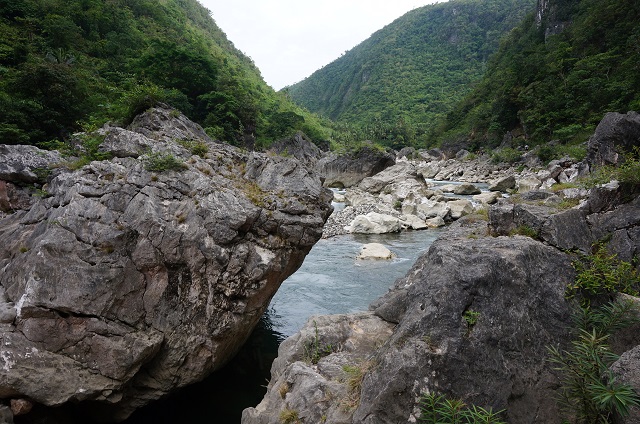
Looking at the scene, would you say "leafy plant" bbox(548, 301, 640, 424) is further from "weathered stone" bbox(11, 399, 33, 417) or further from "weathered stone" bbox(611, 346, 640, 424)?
"weathered stone" bbox(11, 399, 33, 417)

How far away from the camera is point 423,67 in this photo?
14338 centimetres

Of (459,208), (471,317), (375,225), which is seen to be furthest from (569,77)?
(471,317)

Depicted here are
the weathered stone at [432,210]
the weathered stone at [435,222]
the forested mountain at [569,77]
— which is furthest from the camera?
the forested mountain at [569,77]

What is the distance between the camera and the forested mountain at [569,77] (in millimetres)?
40156

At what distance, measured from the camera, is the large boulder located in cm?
2106

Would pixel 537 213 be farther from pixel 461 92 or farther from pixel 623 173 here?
pixel 461 92

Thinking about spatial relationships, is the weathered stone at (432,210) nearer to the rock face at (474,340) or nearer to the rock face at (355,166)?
the rock face at (355,166)

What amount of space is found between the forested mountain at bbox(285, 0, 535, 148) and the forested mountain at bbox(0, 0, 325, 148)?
245 feet

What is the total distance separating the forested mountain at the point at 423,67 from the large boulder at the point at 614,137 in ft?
260

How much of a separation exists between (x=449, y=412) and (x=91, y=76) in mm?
26449

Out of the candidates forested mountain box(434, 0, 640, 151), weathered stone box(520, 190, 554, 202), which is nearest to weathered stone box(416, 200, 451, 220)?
weathered stone box(520, 190, 554, 202)

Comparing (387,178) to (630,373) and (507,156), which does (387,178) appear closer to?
(507,156)

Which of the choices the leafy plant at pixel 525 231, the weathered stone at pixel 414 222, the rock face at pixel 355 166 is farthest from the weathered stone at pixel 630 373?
the rock face at pixel 355 166

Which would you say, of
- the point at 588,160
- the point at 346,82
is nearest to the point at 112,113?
the point at 588,160
